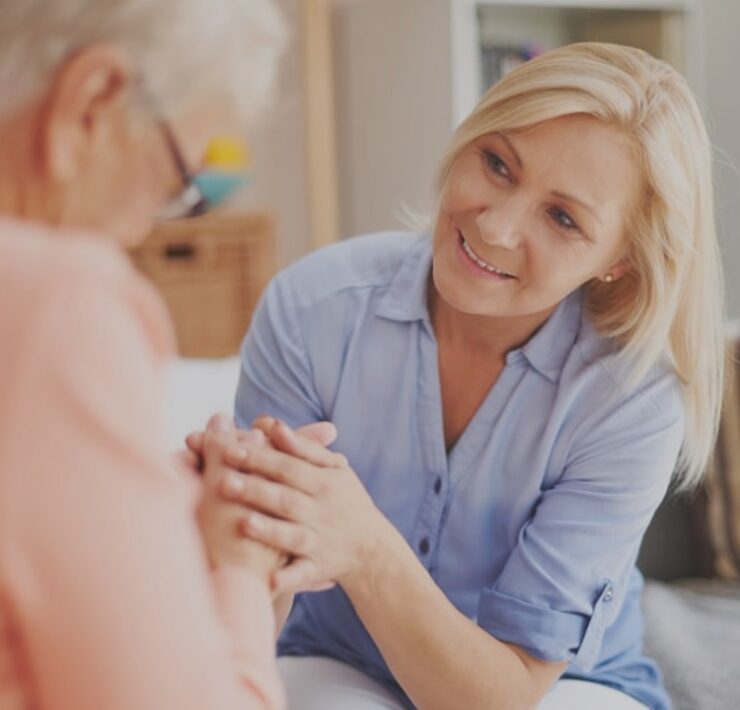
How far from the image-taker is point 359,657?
5.11ft

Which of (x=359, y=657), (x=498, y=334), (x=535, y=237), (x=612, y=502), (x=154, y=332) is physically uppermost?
(x=154, y=332)

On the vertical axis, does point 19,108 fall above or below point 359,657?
above

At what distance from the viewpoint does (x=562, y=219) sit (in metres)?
1.41

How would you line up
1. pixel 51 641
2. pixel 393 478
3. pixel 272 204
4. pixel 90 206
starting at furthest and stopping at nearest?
pixel 272 204, pixel 393 478, pixel 90 206, pixel 51 641

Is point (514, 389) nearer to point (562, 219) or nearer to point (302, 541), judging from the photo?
point (562, 219)

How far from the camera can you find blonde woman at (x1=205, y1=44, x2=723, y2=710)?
1.37 metres

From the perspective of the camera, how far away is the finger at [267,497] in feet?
3.86

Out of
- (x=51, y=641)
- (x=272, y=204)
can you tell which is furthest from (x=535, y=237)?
(x=272, y=204)

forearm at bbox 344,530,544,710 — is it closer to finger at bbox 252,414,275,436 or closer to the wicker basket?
finger at bbox 252,414,275,436

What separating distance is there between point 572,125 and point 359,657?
27.3 inches

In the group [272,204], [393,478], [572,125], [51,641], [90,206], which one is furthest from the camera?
[272,204]

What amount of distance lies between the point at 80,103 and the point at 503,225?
690 mm

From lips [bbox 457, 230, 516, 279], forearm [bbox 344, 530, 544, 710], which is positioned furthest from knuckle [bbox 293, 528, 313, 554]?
lips [bbox 457, 230, 516, 279]

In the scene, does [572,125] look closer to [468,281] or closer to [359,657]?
[468,281]
